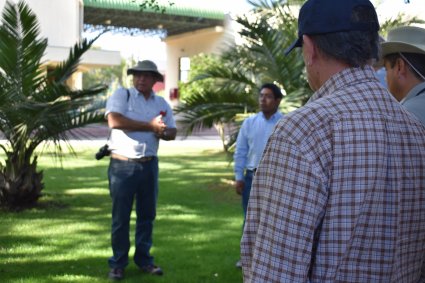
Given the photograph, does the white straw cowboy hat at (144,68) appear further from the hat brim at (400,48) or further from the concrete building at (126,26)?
the concrete building at (126,26)

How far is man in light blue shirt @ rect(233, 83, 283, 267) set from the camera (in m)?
6.58

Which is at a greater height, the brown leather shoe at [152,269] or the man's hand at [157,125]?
the man's hand at [157,125]

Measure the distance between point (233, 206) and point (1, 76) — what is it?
4.10 m

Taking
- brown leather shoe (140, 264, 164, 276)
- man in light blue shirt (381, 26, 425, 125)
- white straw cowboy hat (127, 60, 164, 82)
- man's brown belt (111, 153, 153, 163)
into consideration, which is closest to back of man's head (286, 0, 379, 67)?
man in light blue shirt (381, 26, 425, 125)

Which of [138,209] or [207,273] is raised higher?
[138,209]

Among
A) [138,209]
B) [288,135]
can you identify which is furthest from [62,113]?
[288,135]

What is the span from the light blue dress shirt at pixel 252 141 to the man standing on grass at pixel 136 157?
833 mm

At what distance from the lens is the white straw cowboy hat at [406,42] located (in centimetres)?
276

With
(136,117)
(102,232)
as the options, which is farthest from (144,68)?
(102,232)

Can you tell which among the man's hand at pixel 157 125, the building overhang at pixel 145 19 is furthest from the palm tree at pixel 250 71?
the building overhang at pixel 145 19

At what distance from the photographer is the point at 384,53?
2875 mm

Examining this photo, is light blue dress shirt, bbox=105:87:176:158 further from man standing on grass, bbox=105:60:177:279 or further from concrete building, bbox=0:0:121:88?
concrete building, bbox=0:0:121:88

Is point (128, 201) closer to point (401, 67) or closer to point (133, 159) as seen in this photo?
point (133, 159)

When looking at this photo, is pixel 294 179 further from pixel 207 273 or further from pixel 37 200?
pixel 37 200
